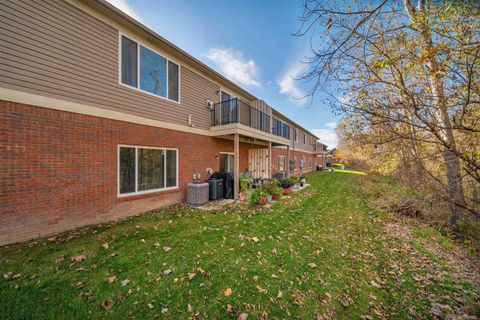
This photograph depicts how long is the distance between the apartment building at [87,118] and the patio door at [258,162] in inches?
250

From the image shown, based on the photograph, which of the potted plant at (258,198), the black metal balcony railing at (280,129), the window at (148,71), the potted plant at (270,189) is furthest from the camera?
the black metal balcony railing at (280,129)

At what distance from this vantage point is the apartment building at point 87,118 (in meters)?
4.18

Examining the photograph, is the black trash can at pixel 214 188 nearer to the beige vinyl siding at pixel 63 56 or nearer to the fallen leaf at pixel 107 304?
the beige vinyl siding at pixel 63 56

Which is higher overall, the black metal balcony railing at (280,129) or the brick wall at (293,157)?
the black metal balcony railing at (280,129)

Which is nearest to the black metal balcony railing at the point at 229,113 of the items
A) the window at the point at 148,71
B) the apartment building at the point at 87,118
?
the apartment building at the point at 87,118

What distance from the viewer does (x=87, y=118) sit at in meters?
5.26

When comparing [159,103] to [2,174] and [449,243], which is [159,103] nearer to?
[2,174]

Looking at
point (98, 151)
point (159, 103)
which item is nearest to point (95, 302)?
point (98, 151)

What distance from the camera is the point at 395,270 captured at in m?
3.77

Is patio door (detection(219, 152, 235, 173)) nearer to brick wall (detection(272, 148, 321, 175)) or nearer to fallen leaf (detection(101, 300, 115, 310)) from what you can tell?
brick wall (detection(272, 148, 321, 175))

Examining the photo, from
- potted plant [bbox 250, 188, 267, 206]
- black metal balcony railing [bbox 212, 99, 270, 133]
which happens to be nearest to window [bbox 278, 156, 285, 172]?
black metal balcony railing [bbox 212, 99, 270, 133]

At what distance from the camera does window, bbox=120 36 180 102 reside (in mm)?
6254

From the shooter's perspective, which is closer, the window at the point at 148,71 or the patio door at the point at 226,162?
the window at the point at 148,71

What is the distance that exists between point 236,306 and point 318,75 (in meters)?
4.13
